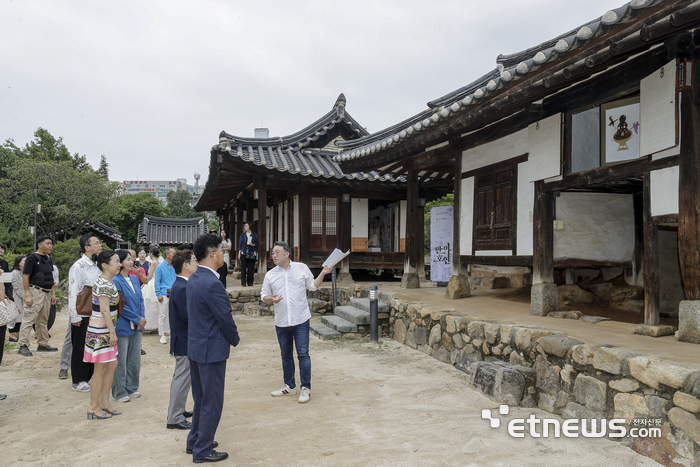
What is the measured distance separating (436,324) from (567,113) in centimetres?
367

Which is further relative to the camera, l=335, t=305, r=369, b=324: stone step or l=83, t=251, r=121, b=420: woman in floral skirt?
l=335, t=305, r=369, b=324: stone step

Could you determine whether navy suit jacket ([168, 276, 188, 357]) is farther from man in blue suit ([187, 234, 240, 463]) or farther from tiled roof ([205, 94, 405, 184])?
tiled roof ([205, 94, 405, 184])

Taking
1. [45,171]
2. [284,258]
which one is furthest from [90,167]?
[284,258]

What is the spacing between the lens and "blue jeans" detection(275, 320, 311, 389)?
16.9ft

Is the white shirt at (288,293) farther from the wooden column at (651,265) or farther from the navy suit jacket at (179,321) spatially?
the wooden column at (651,265)

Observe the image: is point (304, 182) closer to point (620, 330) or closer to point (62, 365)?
point (62, 365)

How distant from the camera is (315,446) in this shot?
12.4 feet

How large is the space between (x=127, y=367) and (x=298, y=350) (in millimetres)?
2005

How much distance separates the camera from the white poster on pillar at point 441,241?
452 inches

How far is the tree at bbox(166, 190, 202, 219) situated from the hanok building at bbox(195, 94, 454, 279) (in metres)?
34.8

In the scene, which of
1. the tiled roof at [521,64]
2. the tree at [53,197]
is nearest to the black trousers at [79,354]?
the tiled roof at [521,64]

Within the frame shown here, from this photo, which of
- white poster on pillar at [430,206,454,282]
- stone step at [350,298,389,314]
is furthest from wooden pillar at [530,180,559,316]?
white poster on pillar at [430,206,454,282]

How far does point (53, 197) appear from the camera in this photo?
26.0 meters

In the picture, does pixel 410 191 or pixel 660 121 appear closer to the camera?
pixel 660 121
